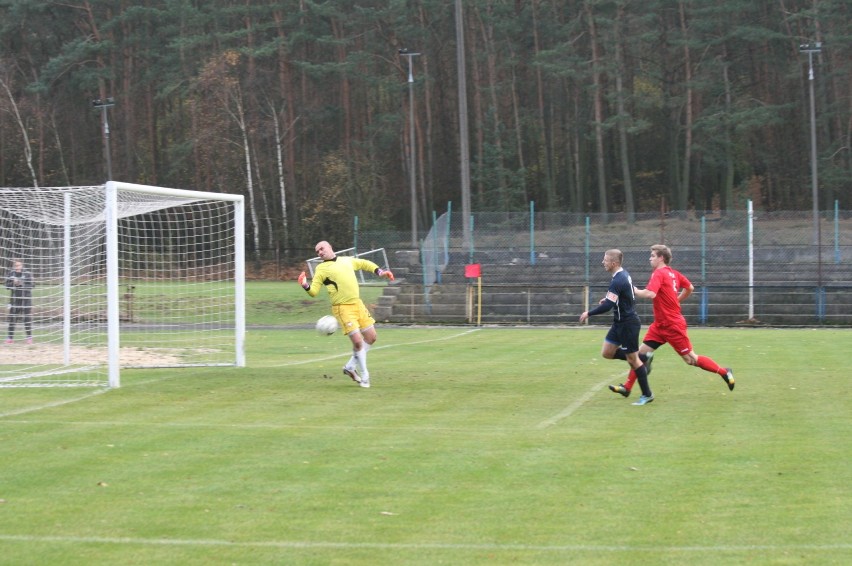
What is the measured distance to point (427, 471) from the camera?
8.62m

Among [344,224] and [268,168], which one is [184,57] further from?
[344,224]

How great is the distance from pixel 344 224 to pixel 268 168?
9326 mm

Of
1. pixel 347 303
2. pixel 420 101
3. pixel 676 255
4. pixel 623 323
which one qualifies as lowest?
pixel 623 323

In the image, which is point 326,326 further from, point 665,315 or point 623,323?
point 665,315

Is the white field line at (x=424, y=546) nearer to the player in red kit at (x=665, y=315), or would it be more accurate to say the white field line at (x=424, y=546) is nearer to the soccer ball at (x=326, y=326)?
the player in red kit at (x=665, y=315)

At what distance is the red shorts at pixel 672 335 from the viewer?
13.0 metres

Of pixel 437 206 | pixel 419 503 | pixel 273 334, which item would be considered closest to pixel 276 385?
pixel 419 503

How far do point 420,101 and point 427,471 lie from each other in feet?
189

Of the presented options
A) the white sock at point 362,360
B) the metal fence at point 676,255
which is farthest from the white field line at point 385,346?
the metal fence at point 676,255

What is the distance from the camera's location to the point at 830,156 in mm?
55250

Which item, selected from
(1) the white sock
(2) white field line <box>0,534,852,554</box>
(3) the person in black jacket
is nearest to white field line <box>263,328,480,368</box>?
(1) the white sock

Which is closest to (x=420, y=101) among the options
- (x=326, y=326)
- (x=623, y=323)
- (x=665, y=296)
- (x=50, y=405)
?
(x=326, y=326)

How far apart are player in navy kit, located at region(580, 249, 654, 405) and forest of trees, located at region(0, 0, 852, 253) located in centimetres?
4069

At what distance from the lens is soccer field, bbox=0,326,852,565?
255 inches
